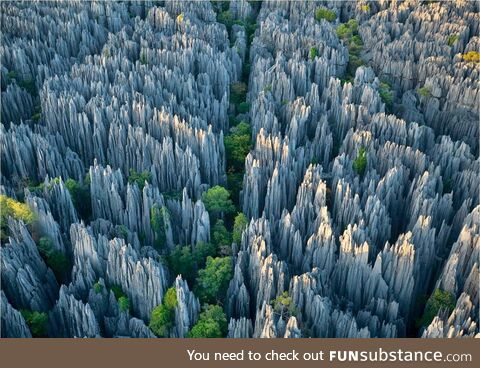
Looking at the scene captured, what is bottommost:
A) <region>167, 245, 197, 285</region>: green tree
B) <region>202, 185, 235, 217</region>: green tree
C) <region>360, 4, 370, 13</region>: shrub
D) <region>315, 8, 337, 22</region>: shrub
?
<region>167, 245, 197, 285</region>: green tree

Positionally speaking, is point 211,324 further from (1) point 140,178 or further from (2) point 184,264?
(1) point 140,178

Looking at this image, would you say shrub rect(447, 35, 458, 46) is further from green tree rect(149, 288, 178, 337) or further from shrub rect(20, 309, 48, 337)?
shrub rect(20, 309, 48, 337)

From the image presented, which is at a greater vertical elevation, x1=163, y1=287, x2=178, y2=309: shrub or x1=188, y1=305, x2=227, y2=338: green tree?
x1=163, y1=287, x2=178, y2=309: shrub

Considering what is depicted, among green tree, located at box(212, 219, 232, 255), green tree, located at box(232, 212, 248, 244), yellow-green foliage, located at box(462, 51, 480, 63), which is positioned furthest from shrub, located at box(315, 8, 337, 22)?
green tree, located at box(212, 219, 232, 255)

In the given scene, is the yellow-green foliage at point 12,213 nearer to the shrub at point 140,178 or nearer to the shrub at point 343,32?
the shrub at point 140,178

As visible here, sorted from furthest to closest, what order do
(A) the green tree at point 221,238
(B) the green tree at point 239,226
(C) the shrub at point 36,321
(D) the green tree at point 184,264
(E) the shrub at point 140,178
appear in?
(E) the shrub at point 140,178
(B) the green tree at point 239,226
(A) the green tree at point 221,238
(D) the green tree at point 184,264
(C) the shrub at point 36,321

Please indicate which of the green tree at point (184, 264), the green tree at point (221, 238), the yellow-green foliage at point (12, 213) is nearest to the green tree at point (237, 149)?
the green tree at point (221, 238)

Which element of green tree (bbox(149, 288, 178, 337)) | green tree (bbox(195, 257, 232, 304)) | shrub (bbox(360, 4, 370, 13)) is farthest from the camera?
shrub (bbox(360, 4, 370, 13))

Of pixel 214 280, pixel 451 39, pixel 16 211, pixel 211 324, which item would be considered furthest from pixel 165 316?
pixel 451 39
